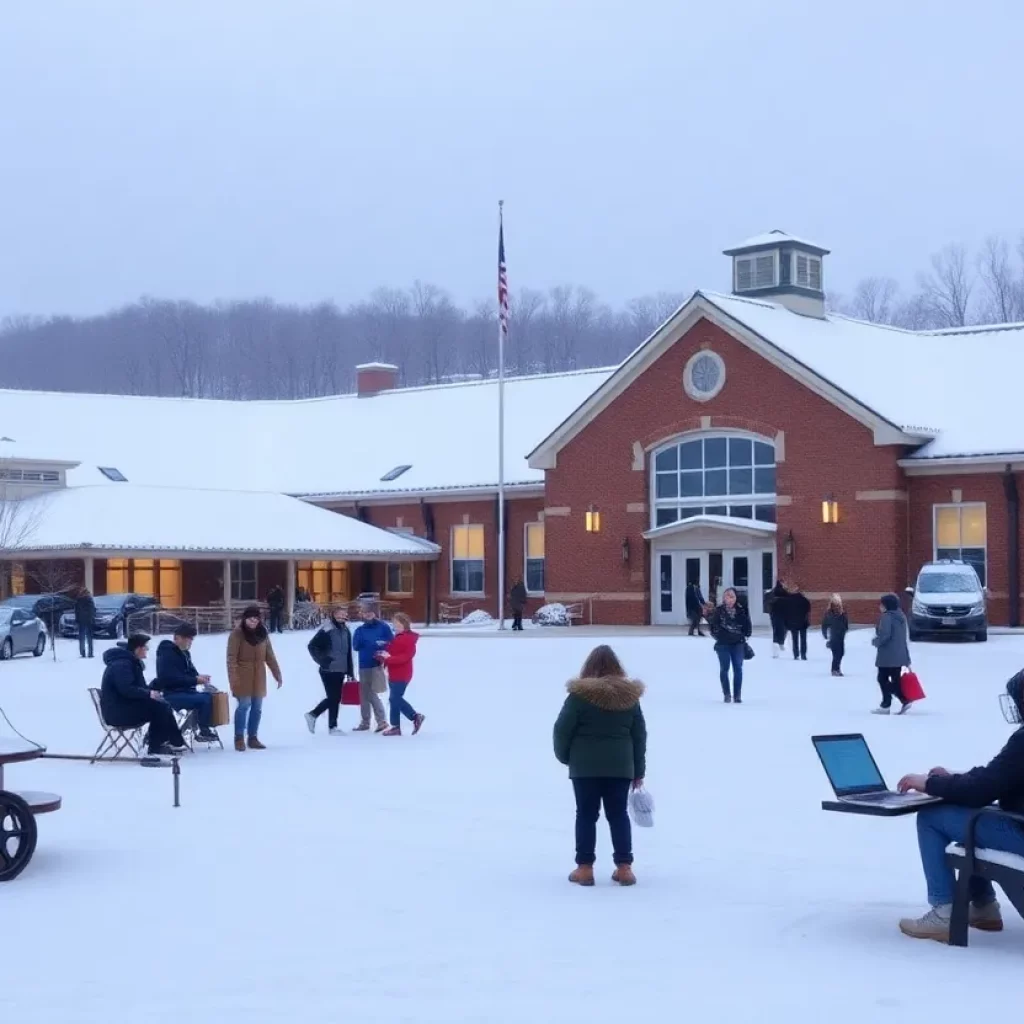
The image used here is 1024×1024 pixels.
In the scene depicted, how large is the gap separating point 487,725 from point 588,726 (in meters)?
9.54

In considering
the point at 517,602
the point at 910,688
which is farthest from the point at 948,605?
the point at 910,688

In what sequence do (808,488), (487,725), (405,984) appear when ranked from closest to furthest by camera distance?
(405,984) → (487,725) → (808,488)

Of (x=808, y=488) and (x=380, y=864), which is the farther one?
(x=808, y=488)

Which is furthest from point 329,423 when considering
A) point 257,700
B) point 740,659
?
point 257,700

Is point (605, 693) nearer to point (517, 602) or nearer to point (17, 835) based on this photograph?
point (17, 835)

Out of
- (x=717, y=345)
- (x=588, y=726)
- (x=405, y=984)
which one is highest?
(x=717, y=345)

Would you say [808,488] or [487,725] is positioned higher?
[808,488]

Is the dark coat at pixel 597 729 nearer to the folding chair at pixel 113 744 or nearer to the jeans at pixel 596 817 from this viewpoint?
the jeans at pixel 596 817

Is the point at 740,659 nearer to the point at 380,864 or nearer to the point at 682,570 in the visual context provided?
the point at 380,864

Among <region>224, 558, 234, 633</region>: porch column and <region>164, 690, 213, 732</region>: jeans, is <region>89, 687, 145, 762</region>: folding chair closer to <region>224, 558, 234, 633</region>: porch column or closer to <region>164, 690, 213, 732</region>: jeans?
<region>164, 690, 213, 732</region>: jeans

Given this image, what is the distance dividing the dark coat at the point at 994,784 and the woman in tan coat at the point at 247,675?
9.94 m

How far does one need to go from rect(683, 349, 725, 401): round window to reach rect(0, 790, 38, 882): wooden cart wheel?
111ft

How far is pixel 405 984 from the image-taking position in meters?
7.75

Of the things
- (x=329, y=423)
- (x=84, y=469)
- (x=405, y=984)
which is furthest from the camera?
(x=329, y=423)
